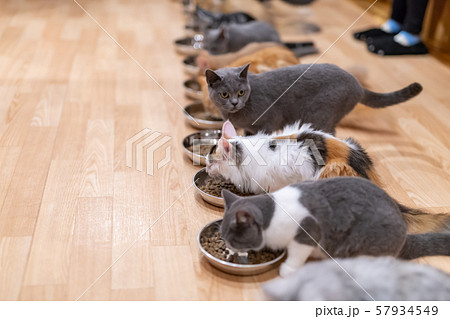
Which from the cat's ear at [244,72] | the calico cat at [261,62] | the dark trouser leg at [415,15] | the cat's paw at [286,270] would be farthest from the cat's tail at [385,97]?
the dark trouser leg at [415,15]

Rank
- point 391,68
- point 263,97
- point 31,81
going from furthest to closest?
point 391,68 → point 31,81 → point 263,97

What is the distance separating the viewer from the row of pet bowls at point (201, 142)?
1.59 meters

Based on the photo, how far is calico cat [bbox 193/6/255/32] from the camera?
386 centimetres

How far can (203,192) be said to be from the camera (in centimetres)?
198

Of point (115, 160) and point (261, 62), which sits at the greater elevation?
point (261, 62)

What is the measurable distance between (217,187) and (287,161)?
341 mm

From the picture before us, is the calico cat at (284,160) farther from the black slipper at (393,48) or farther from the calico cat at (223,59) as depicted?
the black slipper at (393,48)

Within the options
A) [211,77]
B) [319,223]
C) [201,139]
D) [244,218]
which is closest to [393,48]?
[201,139]

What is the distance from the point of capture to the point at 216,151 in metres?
1.95

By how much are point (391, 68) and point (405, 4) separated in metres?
0.85

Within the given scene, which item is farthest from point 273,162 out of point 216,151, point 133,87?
point 133,87

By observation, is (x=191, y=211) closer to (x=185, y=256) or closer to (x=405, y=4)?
(x=185, y=256)

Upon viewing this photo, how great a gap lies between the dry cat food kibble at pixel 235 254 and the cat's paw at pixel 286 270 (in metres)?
0.05

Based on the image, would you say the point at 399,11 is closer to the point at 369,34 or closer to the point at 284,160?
the point at 369,34
